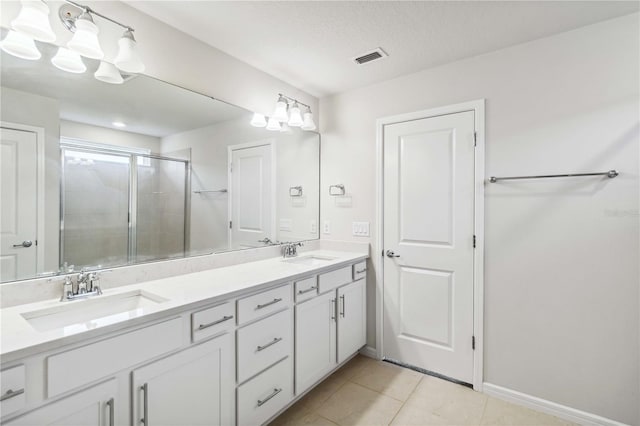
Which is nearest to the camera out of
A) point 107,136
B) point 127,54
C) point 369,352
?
point 127,54

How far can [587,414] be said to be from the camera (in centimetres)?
183

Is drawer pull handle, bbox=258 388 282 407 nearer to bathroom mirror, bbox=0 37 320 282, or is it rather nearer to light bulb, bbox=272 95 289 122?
bathroom mirror, bbox=0 37 320 282

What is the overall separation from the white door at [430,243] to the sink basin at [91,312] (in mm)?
1827

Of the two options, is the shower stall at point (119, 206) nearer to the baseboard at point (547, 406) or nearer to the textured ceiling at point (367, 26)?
the textured ceiling at point (367, 26)

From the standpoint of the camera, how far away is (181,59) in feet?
6.08

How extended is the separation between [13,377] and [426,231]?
7.67 ft

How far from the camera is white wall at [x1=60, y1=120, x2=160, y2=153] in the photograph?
143cm

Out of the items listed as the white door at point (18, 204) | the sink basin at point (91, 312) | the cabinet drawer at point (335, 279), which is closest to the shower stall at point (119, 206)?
the white door at point (18, 204)

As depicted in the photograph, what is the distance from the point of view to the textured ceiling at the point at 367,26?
1664mm

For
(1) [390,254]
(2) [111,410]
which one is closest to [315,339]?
(1) [390,254]

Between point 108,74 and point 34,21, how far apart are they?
1.08 feet

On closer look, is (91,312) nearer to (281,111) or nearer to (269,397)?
(269,397)

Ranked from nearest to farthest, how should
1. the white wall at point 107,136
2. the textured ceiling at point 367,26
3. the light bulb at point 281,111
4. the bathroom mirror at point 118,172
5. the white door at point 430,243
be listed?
the bathroom mirror at point 118,172, the white wall at point 107,136, the textured ceiling at point 367,26, the white door at point 430,243, the light bulb at point 281,111

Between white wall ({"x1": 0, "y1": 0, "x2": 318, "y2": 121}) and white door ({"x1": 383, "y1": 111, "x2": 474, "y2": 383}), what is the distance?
1.13 metres
